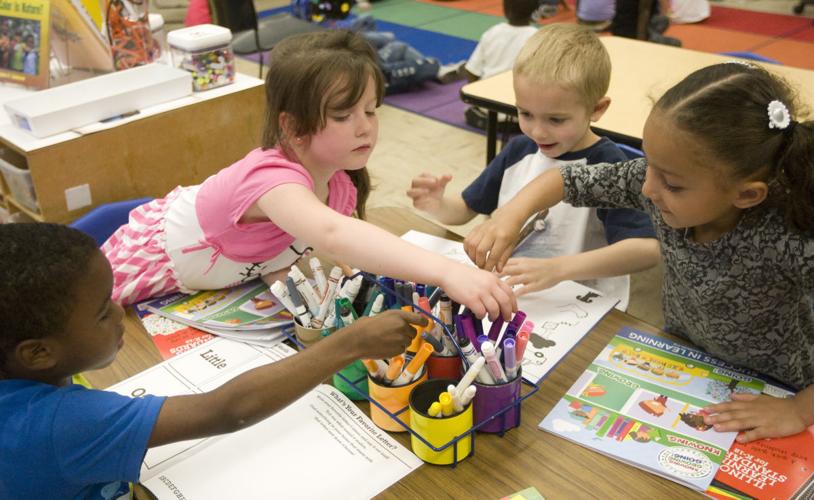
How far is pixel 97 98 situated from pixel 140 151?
7.8 inches

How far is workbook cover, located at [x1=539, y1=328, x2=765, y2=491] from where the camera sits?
0.89m

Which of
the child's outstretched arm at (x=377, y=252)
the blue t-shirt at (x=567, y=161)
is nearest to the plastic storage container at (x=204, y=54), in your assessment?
the blue t-shirt at (x=567, y=161)

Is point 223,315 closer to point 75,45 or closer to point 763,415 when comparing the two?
point 763,415

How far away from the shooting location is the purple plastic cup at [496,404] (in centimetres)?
89

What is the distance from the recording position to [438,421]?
33.6 inches

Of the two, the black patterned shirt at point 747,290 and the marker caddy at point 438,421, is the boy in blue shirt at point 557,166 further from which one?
the marker caddy at point 438,421

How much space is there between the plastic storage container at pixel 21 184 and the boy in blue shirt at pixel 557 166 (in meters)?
1.17

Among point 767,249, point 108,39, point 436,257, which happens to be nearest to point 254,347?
point 436,257

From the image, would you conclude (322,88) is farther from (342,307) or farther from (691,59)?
(691,59)

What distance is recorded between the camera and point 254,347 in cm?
114

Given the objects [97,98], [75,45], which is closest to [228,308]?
[97,98]

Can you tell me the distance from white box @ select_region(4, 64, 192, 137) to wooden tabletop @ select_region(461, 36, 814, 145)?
3.07ft

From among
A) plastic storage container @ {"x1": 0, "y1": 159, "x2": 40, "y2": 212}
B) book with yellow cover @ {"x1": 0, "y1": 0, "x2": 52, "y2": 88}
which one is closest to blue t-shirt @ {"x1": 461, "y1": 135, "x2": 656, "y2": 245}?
plastic storage container @ {"x1": 0, "y1": 159, "x2": 40, "y2": 212}

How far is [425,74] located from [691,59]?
6.95ft
